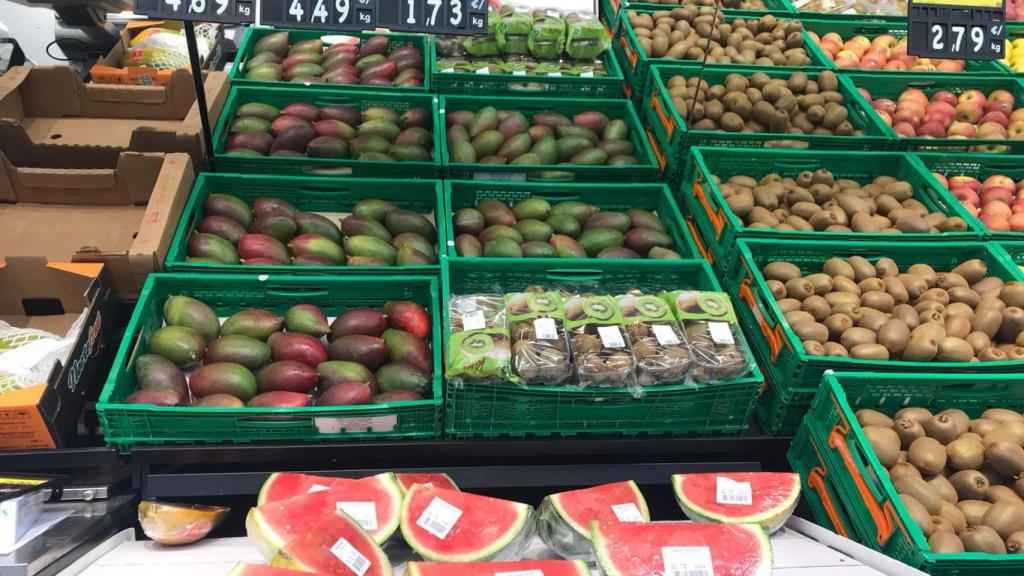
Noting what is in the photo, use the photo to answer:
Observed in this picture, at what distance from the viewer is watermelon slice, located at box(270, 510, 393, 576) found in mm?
1092

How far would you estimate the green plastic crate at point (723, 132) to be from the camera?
2715 mm

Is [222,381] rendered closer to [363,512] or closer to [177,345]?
[177,345]

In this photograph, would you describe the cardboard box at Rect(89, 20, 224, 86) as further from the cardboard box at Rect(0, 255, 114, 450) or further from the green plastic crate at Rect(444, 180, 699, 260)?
the green plastic crate at Rect(444, 180, 699, 260)

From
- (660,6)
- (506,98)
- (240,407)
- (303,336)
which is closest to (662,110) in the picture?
(506,98)

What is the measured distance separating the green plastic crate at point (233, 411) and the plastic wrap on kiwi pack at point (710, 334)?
650 mm

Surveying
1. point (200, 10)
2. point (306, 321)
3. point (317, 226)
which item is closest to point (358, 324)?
point (306, 321)

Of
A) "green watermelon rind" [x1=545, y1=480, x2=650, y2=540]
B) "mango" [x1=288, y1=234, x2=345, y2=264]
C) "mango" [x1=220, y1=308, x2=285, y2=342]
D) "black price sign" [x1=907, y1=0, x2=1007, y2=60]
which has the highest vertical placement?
"black price sign" [x1=907, y1=0, x2=1007, y2=60]

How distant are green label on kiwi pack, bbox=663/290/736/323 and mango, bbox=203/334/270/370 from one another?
1.11 m

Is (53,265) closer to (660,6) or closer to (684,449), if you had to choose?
(684,449)

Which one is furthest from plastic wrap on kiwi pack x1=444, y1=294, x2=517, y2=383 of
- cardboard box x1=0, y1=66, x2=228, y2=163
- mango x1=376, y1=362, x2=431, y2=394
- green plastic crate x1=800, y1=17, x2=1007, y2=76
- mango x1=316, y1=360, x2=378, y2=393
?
green plastic crate x1=800, y1=17, x2=1007, y2=76

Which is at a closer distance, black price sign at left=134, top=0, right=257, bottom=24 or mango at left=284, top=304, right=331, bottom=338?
black price sign at left=134, top=0, right=257, bottom=24

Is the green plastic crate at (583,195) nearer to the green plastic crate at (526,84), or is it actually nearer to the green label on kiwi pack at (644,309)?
the green label on kiwi pack at (644,309)

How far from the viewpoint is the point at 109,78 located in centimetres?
297

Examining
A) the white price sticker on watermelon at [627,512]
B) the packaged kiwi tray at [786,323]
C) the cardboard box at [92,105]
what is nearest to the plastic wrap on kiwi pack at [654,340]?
the packaged kiwi tray at [786,323]
